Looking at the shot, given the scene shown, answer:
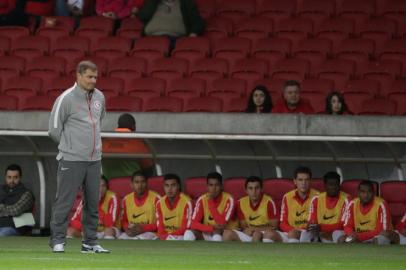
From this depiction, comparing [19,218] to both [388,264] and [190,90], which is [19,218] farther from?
[388,264]

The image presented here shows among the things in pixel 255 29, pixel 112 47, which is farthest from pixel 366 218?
pixel 112 47

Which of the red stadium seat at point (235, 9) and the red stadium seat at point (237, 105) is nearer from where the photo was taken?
the red stadium seat at point (237, 105)

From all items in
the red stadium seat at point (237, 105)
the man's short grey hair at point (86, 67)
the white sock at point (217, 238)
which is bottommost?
the white sock at point (217, 238)

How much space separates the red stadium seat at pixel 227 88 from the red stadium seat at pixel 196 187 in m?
1.60

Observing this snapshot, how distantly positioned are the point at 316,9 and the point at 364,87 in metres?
2.90

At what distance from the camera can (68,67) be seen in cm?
1961

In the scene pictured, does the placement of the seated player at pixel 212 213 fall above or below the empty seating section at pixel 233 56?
below

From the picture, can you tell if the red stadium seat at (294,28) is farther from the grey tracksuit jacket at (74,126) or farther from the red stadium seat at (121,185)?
the grey tracksuit jacket at (74,126)

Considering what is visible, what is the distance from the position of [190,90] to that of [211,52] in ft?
5.05

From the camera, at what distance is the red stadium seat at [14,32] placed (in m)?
20.7

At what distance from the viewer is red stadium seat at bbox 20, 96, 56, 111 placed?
59.5ft

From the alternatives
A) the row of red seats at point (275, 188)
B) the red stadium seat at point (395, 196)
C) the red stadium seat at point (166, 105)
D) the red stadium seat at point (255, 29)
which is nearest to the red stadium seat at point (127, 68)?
the red stadium seat at point (166, 105)

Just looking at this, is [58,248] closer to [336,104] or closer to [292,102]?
[336,104]

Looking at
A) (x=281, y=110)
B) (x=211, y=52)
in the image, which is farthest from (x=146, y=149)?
(x=211, y=52)
